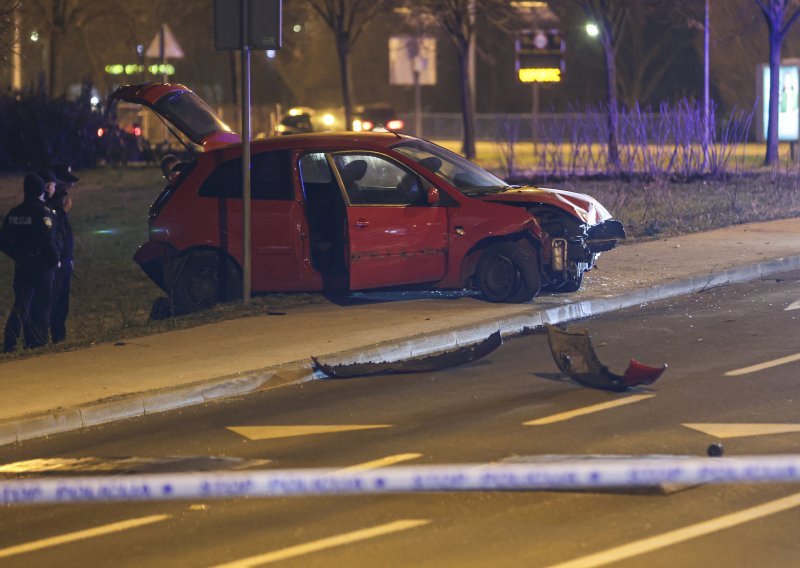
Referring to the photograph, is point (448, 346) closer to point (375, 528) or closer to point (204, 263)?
point (204, 263)

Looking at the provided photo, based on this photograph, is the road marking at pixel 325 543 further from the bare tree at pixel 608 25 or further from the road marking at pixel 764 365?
the bare tree at pixel 608 25

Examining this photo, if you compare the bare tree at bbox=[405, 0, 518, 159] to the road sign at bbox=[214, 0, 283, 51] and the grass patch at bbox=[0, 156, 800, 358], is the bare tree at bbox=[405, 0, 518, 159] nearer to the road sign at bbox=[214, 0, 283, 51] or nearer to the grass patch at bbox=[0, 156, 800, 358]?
the grass patch at bbox=[0, 156, 800, 358]

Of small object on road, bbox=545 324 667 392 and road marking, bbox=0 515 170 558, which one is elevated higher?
small object on road, bbox=545 324 667 392

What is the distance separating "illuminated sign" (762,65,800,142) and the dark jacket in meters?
26.1

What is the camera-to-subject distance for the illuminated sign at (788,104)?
3506 centimetres

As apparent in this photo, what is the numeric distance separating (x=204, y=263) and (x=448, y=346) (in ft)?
9.67

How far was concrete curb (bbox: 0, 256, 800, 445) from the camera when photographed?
876 cm

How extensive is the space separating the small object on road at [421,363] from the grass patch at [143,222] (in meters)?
2.11

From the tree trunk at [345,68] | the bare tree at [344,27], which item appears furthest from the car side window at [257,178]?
the tree trunk at [345,68]

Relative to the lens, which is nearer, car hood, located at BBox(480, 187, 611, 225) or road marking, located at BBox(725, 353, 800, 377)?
road marking, located at BBox(725, 353, 800, 377)

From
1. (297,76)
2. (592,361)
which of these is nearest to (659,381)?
(592,361)

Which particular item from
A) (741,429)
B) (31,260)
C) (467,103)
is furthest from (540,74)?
(741,429)

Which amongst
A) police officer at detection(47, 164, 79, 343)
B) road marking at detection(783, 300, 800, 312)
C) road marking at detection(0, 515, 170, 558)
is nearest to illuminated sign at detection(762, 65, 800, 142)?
road marking at detection(783, 300, 800, 312)

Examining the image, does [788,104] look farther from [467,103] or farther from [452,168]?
[452,168]
